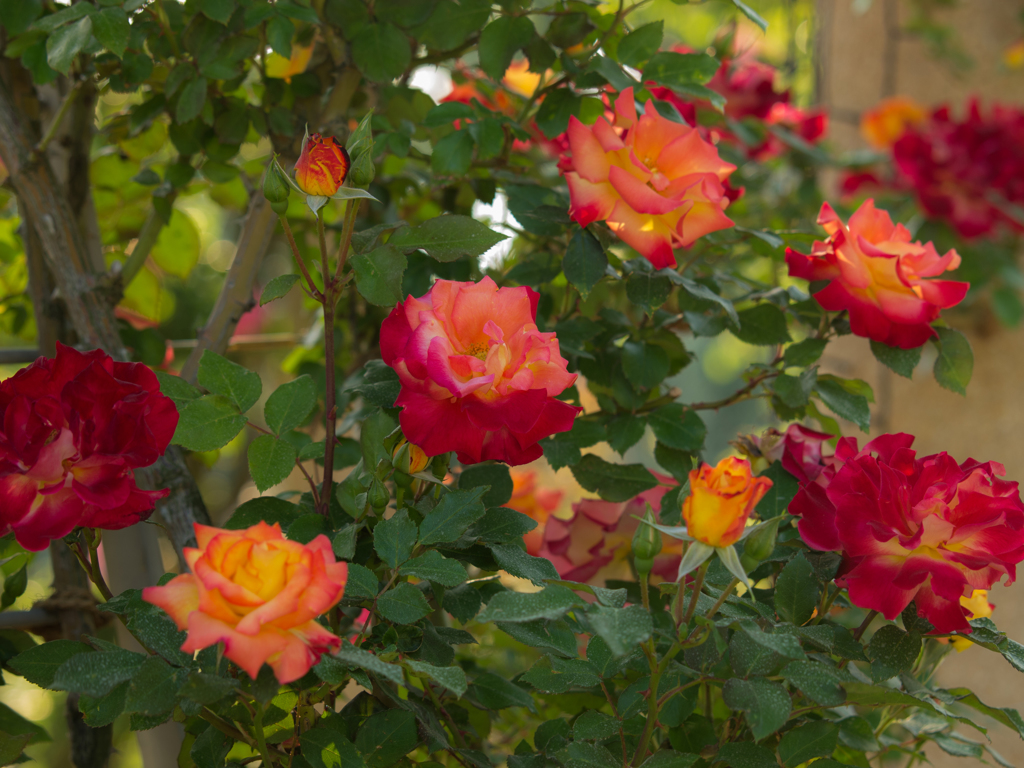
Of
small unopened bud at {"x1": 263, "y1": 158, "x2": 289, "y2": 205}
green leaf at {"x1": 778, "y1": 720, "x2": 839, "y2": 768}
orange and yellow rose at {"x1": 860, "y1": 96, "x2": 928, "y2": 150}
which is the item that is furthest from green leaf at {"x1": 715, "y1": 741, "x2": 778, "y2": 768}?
orange and yellow rose at {"x1": 860, "y1": 96, "x2": 928, "y2": 150}

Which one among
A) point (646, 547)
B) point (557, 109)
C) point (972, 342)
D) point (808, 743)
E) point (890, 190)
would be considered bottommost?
point (972, 342)

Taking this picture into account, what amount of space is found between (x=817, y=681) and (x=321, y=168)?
1.04 feet

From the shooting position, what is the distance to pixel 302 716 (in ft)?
1.30

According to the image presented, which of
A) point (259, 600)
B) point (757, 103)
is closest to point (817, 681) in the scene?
point (259, 600)

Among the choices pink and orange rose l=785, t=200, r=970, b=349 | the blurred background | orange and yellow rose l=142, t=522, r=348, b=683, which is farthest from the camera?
the blurred background

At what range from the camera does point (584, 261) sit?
47 cm

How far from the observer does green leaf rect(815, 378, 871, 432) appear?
1.61 feet

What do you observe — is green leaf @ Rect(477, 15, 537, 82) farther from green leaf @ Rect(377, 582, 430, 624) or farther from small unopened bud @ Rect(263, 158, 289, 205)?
green leaf @ Rect(377, 582, 430, 624)

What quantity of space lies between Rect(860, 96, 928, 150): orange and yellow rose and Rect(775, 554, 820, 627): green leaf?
1.14m

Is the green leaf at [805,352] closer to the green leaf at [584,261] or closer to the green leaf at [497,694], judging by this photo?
the green leaf at [584,261]

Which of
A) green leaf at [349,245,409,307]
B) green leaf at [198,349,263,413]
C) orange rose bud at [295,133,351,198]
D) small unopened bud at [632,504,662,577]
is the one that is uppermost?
orange rose bud at [295,133,351,198]

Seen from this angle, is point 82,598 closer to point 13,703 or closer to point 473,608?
point 473,608

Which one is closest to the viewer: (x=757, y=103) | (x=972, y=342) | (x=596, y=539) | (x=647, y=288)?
(x=647, y=288)

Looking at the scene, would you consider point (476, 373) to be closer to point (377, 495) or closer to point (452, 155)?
point (377, 495)
